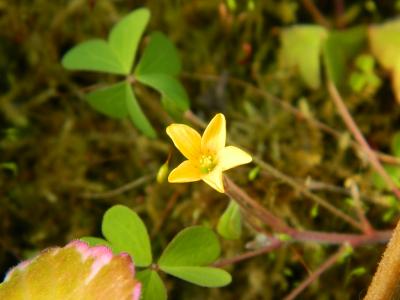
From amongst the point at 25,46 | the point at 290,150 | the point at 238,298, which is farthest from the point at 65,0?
the point at 238,298

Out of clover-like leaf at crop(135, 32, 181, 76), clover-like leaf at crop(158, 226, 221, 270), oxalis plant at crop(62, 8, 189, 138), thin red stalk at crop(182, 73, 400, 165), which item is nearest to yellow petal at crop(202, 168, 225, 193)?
clover-like leaf at crop(158, 226, 221, 270)

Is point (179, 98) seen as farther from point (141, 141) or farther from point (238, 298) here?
point (238, 298)

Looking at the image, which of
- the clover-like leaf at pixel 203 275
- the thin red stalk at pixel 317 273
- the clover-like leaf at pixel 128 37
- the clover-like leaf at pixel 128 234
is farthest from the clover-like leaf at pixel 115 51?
the thin red stalk at pixel 317 273

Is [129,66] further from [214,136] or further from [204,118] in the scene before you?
[214,136]

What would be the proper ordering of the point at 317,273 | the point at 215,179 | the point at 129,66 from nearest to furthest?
the point at 215,179 < the point at 317,273 < the point at 129,66

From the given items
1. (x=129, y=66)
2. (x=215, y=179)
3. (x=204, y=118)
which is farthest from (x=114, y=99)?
(x=215, y=179)

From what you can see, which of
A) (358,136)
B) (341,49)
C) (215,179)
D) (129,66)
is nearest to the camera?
(215,179)

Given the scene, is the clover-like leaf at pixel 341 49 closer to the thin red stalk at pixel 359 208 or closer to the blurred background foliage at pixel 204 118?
the blurred background foliage at pixel 204 118
